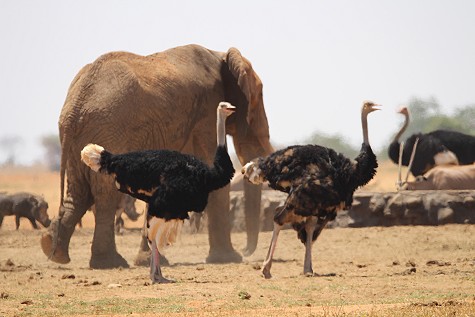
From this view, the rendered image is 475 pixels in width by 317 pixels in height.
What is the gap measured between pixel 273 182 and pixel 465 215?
6.70 m

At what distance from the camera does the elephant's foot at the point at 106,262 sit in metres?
16.6

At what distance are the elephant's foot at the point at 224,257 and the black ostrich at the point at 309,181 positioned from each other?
3.28 m

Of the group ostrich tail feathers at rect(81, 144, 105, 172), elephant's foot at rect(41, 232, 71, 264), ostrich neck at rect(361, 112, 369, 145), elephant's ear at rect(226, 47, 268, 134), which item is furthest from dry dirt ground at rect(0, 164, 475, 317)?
elephant's ear at rect(226, 47, 268, 134)

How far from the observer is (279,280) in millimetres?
13812

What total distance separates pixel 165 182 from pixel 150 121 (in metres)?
3.51

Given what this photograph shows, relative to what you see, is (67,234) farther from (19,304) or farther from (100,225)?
(19,304)

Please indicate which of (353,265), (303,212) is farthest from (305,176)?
(353,265)

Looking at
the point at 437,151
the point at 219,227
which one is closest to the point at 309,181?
the point at 219,227

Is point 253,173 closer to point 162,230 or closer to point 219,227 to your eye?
point 162,230

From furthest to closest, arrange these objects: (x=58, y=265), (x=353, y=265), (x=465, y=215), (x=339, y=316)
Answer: (x=465, y=215) → (x=58, y=265) → (x=353, y=265) → (x=339, y=316)

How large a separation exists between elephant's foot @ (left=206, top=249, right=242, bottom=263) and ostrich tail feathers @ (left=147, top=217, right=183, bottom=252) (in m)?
3.97

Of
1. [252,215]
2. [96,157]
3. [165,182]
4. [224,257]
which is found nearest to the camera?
[165,182]

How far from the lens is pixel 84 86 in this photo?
17016 mm

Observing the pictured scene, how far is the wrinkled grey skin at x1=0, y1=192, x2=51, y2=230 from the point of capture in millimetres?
26688
